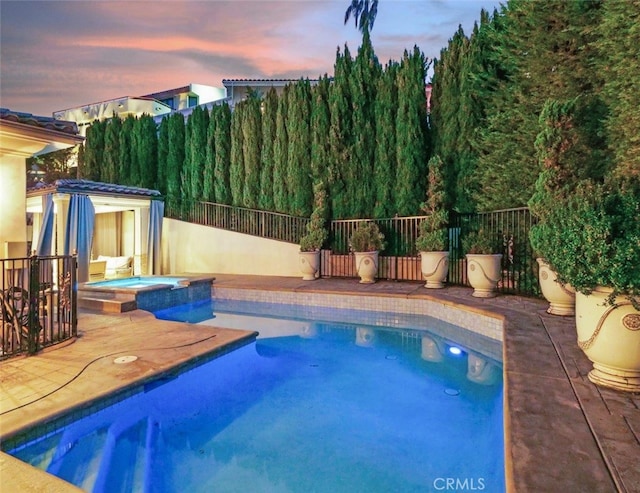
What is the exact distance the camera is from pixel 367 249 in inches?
370

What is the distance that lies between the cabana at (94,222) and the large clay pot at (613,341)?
31.5ft

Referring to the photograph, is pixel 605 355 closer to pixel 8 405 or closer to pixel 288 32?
Answer: pixel 8 405

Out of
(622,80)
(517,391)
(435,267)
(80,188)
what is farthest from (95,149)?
(517,391)

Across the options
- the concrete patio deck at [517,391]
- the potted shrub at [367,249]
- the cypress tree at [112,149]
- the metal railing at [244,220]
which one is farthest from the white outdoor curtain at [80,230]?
the cypress tree at [112,149]

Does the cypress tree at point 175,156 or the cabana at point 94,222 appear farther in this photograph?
the cypress tree at point 175,156

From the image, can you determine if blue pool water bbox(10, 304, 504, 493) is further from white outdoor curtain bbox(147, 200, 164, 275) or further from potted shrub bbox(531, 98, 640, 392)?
white outdoor curtain bbox(147, 200, 164, 275)

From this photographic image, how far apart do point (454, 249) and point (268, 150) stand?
22.4ft

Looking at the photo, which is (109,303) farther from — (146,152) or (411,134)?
(146,152)

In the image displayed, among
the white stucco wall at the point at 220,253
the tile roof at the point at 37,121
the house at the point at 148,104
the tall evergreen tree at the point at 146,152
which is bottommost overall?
the white stucco wall at the point at 220,253

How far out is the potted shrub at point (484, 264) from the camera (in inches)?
269

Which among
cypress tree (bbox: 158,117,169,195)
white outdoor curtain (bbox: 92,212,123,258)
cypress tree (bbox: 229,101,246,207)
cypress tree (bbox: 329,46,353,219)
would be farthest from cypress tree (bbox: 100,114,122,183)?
cypress tree (bbox: 329,46,353,219)

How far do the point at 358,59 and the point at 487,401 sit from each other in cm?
998

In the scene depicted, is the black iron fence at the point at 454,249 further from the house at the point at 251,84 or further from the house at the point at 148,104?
the house at the point at 148,104

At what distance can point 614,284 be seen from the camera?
2.72 m
